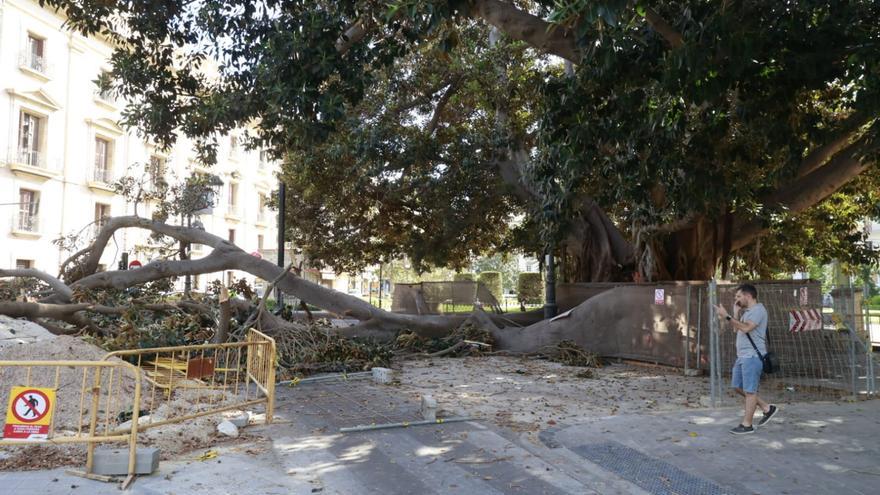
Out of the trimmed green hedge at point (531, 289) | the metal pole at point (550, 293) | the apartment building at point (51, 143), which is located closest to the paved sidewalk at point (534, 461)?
the metal pole at point (550, 293)

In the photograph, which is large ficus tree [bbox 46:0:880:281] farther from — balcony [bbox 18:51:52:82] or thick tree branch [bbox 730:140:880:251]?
balcony [bbox 18:51:52:82]

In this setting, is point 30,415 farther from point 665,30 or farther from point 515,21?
point 665,30

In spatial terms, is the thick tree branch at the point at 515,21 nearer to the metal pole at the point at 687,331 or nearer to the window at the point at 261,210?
the metal pole at the point at 687,331

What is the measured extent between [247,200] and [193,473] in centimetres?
4568

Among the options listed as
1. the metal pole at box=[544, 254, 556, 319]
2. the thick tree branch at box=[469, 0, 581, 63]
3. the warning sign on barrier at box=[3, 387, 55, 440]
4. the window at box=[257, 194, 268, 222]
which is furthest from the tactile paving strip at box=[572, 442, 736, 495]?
the window at box=[257, 194, 268, 222]

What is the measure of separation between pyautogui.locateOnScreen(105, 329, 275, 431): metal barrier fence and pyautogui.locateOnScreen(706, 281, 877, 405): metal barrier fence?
6364 millimetres

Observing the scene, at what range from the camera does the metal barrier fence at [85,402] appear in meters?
5.50

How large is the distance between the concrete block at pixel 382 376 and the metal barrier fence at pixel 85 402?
147 inches

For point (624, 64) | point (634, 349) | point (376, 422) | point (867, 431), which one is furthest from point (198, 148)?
point (867, 431)

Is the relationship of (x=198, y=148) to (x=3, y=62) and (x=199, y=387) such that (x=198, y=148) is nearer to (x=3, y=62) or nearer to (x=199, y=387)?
(x=199, y=387)

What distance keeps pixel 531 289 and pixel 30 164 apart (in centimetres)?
2724

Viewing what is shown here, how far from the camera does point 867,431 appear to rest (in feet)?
24.2

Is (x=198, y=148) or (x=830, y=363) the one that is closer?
(x=830, y=363)

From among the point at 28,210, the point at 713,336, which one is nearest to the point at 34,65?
the point at 28,210
